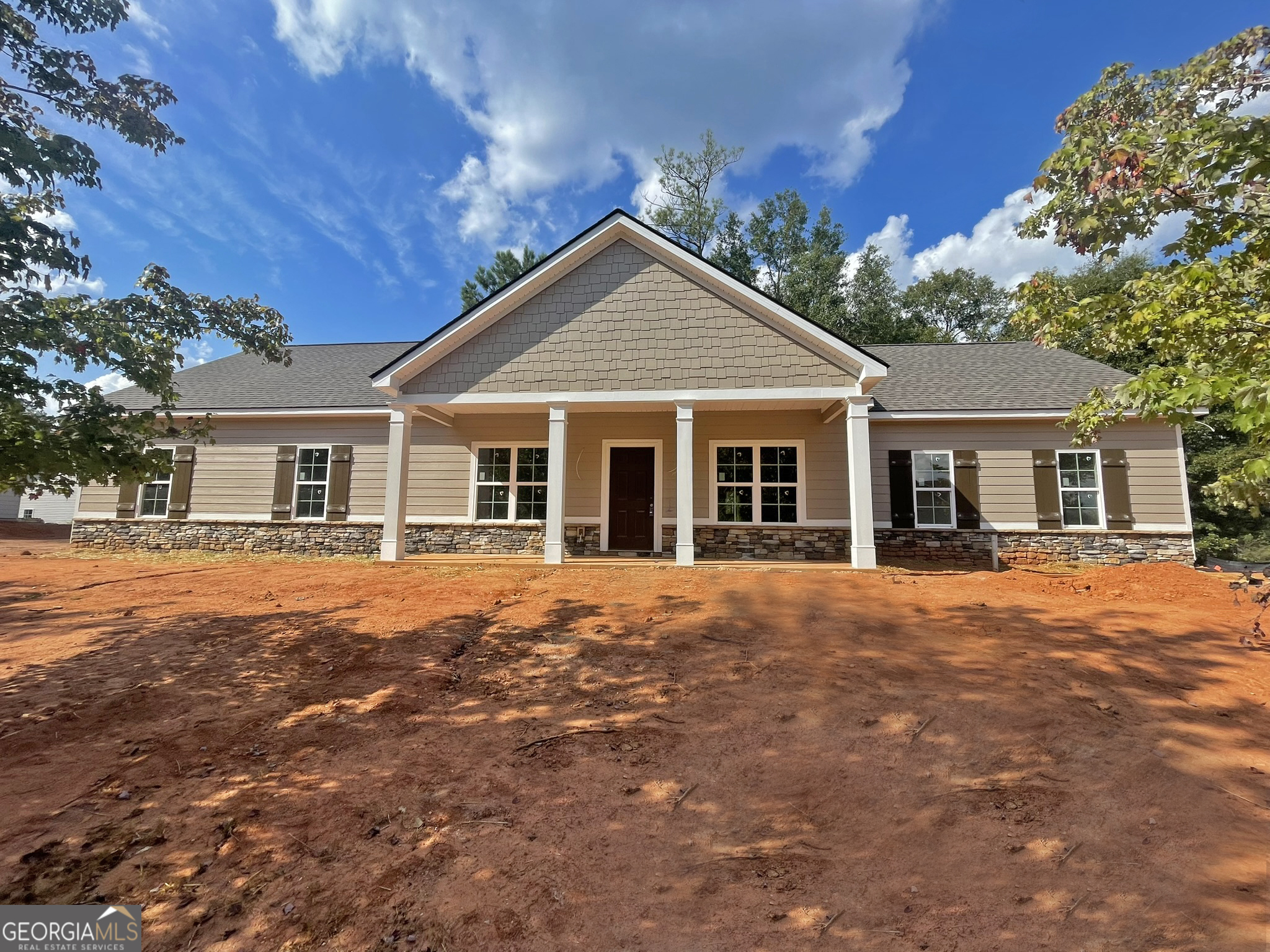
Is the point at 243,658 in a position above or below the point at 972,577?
below

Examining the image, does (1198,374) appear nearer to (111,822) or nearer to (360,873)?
(360,873)

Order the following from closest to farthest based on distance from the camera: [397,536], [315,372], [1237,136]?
[1237,136] < [397,536] < [315,372]

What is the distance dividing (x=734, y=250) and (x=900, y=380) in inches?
607

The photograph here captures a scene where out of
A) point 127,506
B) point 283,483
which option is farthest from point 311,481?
point 127,506

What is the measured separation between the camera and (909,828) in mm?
2686

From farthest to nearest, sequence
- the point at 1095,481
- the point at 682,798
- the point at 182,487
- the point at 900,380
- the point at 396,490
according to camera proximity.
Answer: the point at 900,380
the point at 182,487
the point at 1095,481
the point at 396,490
the point at 682,798

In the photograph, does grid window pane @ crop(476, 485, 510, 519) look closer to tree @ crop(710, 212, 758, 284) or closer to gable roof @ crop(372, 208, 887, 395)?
gable roof @ crop(372, 208, 887, 395)

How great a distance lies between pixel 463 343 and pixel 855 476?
725 cm

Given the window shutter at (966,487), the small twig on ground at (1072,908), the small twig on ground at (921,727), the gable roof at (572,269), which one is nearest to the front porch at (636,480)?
the gable roof at (572,269)

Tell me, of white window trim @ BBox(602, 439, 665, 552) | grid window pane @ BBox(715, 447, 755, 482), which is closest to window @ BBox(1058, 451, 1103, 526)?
grid window pane @ BBox(715, 447, 755, 482)

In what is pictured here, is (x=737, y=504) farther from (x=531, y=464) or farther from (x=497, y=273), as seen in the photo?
(x=497, y=273)

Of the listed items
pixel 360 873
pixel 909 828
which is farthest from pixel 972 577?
pixel 360 873

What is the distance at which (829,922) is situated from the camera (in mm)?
2143

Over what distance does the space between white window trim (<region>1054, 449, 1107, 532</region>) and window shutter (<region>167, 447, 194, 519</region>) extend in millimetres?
18160
